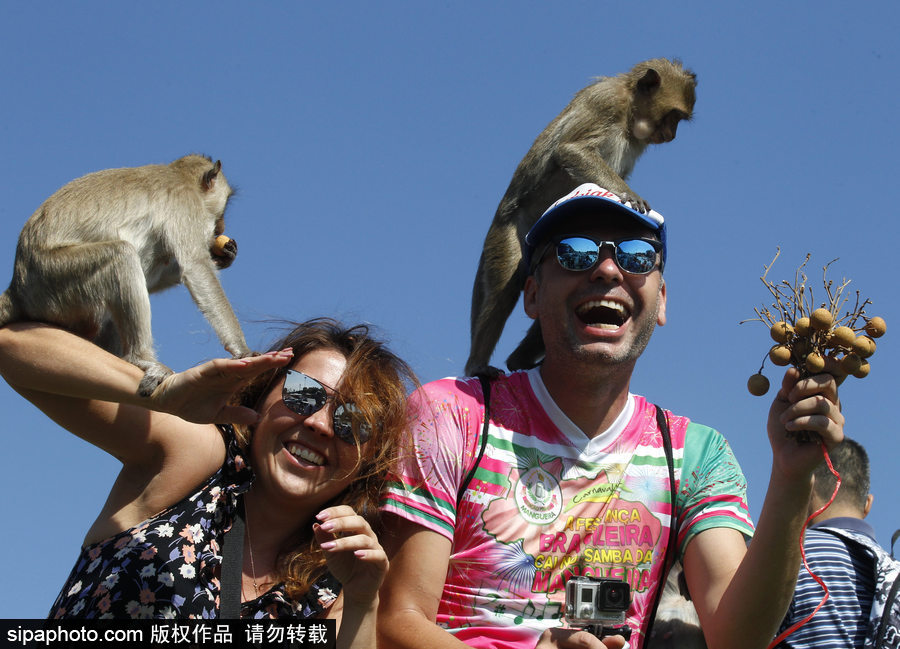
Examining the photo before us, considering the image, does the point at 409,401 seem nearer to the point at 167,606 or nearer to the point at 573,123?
the point at 167,606

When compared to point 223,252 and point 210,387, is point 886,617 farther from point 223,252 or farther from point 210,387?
point 223,252

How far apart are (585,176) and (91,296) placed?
10.7 feet

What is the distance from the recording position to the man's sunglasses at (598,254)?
3.56 m

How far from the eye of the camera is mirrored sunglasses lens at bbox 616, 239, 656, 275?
3.57m

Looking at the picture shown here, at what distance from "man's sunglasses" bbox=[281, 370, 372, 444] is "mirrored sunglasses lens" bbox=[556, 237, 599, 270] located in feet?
3.35

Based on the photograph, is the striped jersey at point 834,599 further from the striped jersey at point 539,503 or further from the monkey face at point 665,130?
the monkey face at point 665,130

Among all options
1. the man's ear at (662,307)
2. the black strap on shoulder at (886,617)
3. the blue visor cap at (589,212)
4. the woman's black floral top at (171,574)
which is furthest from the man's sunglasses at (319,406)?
the black strap on shoulder at (886,617)

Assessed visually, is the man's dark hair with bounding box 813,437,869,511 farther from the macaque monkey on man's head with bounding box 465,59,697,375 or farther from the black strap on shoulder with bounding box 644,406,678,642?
the black strap on shoulder with bounding box 644,406,678,642

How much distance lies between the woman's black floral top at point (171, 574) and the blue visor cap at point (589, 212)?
5.33 feet

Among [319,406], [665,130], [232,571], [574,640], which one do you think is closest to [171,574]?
[232,571]

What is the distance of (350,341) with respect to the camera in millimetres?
3656

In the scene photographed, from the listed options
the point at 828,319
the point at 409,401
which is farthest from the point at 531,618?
the point at 828,319

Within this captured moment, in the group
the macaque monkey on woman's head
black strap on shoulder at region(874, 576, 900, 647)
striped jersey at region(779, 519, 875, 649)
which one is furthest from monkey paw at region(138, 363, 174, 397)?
black strap on shoulder at region(874, 576, 900, 647)

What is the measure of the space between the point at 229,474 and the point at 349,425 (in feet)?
1.53
